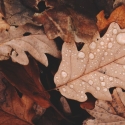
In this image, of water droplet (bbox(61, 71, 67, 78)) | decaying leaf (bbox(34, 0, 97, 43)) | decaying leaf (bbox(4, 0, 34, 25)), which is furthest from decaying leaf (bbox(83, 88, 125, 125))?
decaying leaf (bbox(4, 0, 34, 25))

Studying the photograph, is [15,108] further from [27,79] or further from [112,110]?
[112,110]

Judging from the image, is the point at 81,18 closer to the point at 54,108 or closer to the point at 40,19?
the point at 40,19

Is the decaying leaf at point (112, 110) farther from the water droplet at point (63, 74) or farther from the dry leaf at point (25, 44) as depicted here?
the dry leaf at point (25, 44)

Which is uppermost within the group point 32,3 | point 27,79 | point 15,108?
point 32,3

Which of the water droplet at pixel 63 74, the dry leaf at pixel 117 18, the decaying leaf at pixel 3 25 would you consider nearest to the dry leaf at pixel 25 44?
the decaying leaf at pixel 3 25

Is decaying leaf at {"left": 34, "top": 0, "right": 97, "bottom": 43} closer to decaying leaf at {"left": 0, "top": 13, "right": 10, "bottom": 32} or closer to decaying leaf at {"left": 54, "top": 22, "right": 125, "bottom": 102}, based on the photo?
decaying leaf at {"left": 54, "top": 22, "right": 125, "bottom": 102}

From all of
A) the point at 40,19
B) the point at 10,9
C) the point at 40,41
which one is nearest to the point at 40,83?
the point at 40,41

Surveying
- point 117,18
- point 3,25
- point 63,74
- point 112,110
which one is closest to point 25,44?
point 3,25
